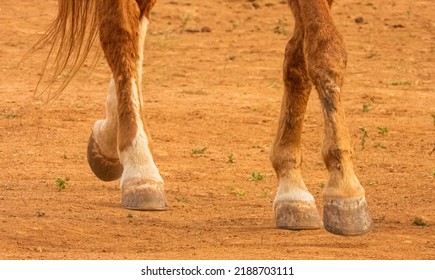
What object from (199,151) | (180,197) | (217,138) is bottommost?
(217,138)

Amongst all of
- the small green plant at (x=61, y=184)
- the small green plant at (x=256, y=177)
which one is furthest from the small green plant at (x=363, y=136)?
the small green plant at (x=61, y=184)

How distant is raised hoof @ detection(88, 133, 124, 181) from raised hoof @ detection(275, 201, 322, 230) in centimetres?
118

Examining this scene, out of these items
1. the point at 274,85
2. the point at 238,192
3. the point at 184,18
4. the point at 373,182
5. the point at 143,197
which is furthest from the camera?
the point at 184,18

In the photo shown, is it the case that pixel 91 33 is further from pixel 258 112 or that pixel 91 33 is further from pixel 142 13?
Answer: pixel 258 112

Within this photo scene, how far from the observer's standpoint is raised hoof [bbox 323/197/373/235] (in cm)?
561

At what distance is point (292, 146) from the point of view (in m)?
6.37

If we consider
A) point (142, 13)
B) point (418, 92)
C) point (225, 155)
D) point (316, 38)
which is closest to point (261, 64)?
point (418, 92)

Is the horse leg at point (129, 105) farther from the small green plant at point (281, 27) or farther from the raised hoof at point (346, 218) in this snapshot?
the small green plant at point (281, 27)

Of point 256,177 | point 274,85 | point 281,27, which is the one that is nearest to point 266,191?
point 256,177

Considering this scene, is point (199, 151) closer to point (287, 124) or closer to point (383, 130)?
point (383, 130)

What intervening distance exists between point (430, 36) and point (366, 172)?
21.2 ft

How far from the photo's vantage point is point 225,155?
8914 mm

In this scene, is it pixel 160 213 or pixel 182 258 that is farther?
pixel 160 213

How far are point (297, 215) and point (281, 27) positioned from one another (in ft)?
28.8
